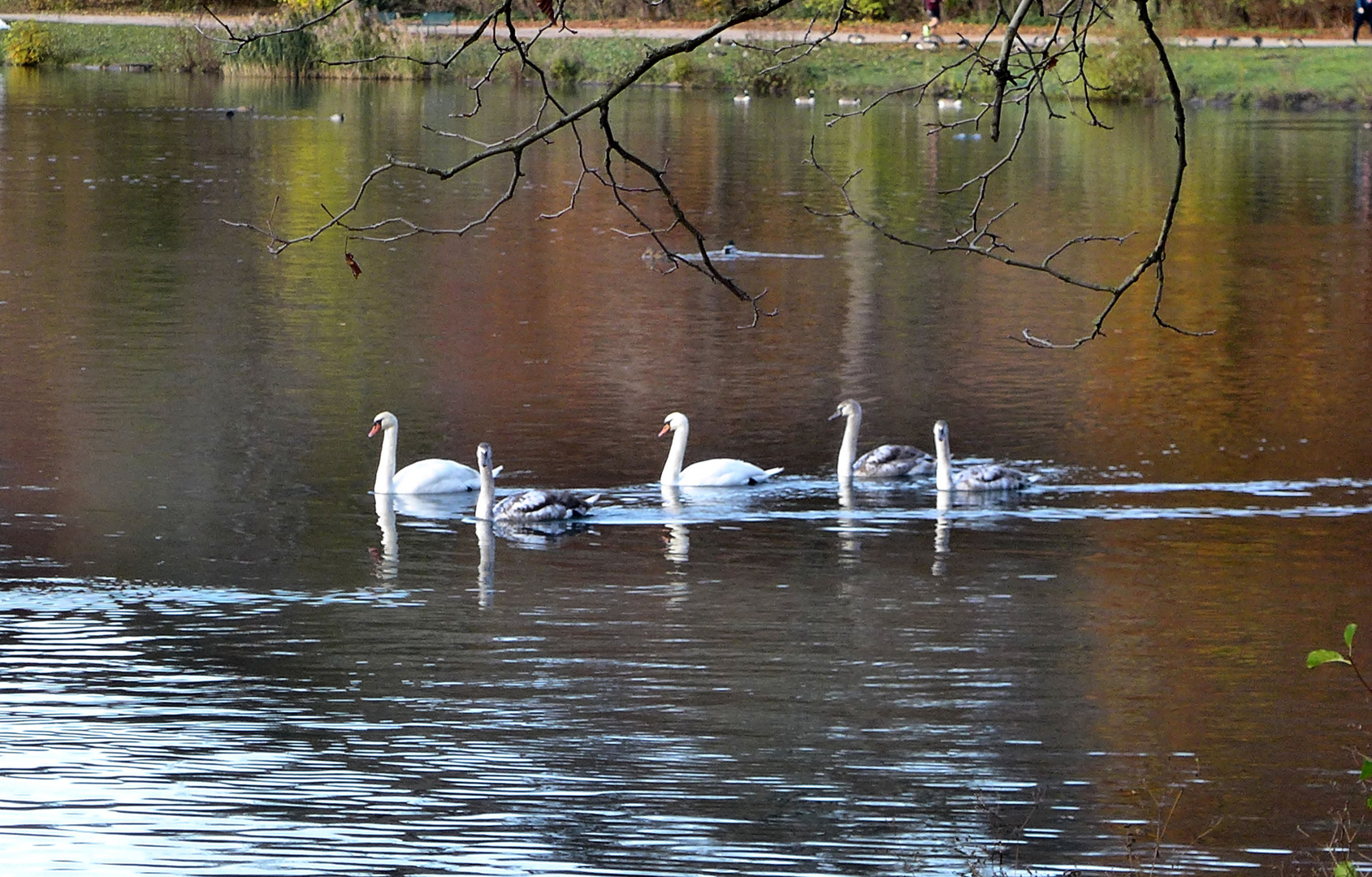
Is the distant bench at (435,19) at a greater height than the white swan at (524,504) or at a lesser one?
greater

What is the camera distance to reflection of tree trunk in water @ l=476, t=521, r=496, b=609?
10734mm

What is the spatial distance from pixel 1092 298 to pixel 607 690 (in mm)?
13504

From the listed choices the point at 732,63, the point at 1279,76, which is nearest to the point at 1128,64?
the point at 1279,76

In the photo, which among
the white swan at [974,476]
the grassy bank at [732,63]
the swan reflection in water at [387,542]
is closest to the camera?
the swan reflection in water at [387,542]

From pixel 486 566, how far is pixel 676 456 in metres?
2.26

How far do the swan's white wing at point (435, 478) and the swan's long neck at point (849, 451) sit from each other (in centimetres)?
231

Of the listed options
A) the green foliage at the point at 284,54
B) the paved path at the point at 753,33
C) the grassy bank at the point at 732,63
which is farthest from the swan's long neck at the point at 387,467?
the green foliage at the point at 284,54

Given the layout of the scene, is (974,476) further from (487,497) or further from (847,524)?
(487,497)

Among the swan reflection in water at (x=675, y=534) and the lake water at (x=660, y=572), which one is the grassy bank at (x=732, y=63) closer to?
the lake water at (x=660, y=572)

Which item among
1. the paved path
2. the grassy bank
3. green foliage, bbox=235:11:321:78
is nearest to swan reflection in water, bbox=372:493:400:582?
the grassy bank

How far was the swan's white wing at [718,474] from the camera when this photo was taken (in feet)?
43.2

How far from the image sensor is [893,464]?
13742mm

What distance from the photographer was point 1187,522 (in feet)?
40.9

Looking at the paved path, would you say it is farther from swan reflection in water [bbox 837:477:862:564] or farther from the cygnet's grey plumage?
the cygnet's grey plumage
